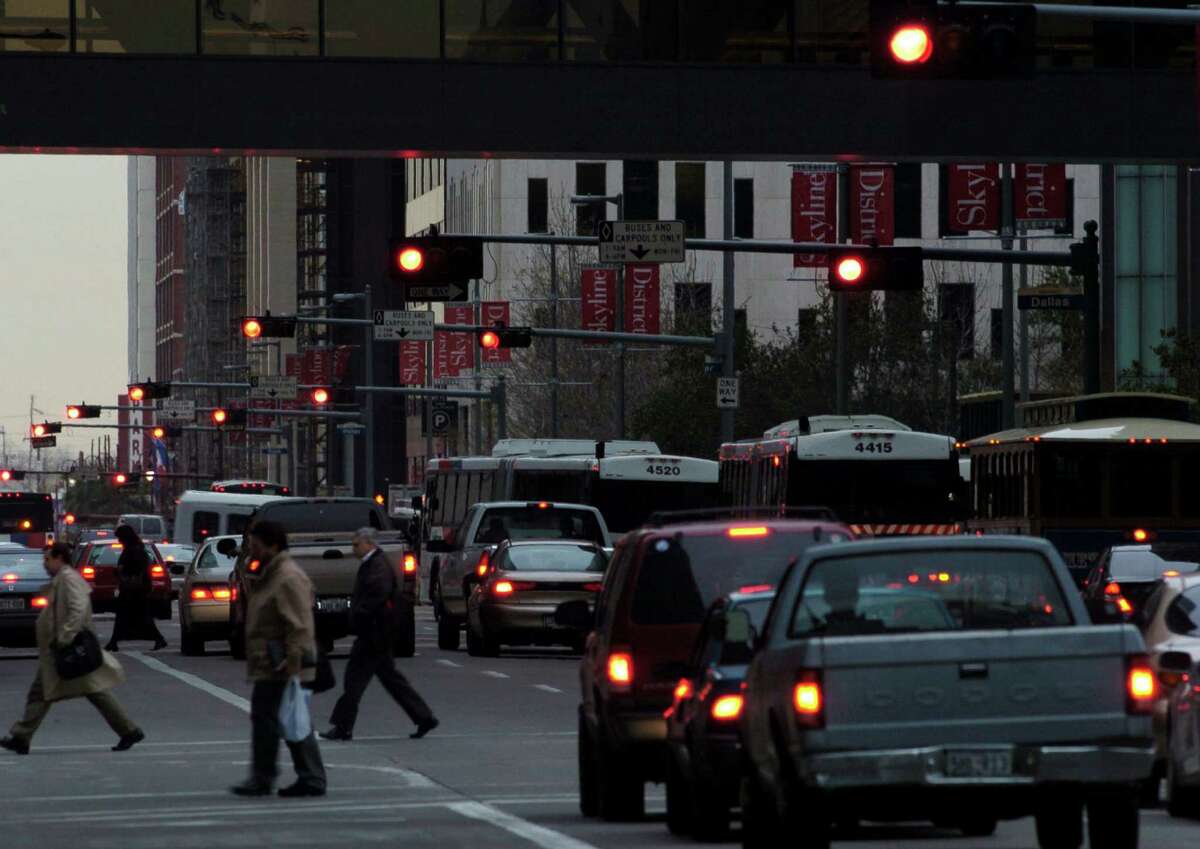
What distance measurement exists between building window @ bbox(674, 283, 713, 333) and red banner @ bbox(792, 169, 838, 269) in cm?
2431

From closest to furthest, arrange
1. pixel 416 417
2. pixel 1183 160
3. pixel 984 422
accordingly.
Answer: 1. pixel 1183 160
2. pixel 984 422
3. pixel 416 417

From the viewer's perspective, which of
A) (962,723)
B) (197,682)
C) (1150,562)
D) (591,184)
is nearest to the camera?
(962,723)

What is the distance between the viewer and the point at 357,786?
734 inches

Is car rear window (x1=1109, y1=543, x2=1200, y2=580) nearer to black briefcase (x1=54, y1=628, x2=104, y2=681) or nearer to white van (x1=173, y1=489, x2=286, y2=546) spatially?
black briefcase (x1=54, y1=628, x2=104, y2=681)

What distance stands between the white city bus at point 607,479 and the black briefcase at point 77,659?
86.7 ft

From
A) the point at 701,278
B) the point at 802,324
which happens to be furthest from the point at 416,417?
the point at 802,324

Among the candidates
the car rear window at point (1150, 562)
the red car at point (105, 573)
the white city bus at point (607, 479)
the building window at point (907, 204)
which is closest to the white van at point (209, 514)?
the red car at point (105, 573)

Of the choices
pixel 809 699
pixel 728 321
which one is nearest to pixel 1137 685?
pixel 809 699

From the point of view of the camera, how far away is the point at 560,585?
1430 inches

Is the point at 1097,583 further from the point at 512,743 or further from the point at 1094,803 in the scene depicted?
the point at 1094,803

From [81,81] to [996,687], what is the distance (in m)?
23.0

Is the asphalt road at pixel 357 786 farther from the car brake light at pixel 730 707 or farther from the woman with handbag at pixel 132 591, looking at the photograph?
the woman with handbag at pixel 132 591

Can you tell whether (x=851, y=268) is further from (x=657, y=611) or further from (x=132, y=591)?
(x=657, y=611)

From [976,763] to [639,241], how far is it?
2789cm
